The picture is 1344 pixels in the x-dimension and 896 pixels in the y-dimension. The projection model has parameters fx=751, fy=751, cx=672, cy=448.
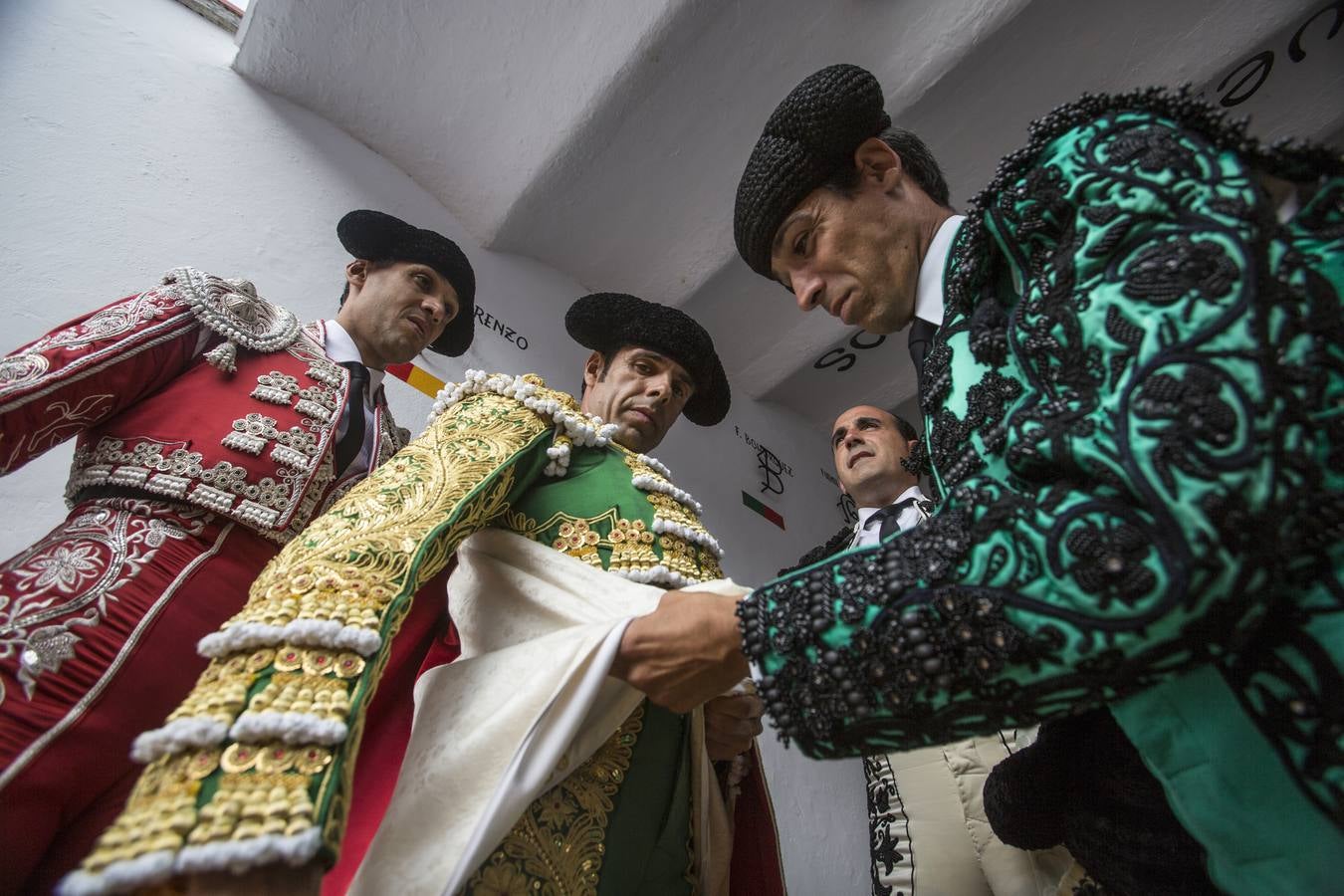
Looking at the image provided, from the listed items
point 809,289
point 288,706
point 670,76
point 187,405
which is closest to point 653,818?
point 288,706

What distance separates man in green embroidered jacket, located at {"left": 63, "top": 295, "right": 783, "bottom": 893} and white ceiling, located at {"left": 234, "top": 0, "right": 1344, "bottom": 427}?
1181 millimetres

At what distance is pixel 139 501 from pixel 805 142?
3.51ft

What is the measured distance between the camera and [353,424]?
1.34 m

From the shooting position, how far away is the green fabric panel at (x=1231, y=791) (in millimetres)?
549

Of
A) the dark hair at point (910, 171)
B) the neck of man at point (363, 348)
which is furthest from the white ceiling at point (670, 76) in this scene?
the dark hair at point (910, 171)

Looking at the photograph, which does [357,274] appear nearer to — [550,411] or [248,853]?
[550,411]

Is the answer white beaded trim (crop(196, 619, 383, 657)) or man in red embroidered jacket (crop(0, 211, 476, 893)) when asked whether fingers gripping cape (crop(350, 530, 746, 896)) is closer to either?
white beaded trim (crop(196, 619, 383, 657))

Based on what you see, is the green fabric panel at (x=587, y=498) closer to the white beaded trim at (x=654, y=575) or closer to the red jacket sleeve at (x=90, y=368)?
the white beaded trim at (x=654, y=575)

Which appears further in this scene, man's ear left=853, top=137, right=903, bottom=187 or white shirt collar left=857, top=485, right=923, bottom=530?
white shirt collar left=857, top=485, right=923, bottom=530

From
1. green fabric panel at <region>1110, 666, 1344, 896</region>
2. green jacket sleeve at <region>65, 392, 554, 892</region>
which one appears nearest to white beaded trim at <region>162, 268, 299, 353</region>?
green jacket sleeve at <region>65, 392, 554, 892</region>

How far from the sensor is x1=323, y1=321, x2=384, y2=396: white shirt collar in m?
1.47

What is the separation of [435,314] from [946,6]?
170 cm

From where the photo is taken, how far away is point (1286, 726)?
54cm

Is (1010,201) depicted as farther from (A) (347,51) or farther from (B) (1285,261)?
(A) (347,51)
